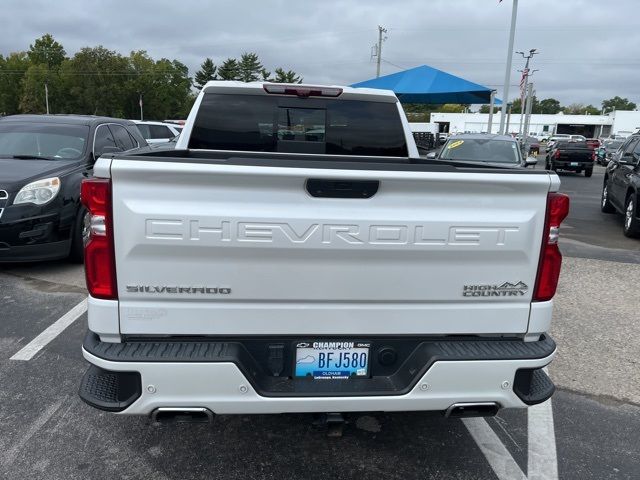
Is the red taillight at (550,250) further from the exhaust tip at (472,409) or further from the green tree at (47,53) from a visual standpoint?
the green tree at (47,53)

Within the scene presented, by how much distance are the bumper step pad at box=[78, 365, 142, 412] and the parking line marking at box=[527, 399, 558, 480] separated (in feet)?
7.23

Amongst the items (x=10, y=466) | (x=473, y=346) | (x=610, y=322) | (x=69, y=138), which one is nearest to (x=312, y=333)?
(x=473, y=346)

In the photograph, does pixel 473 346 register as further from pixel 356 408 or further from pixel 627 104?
pixel 627 104

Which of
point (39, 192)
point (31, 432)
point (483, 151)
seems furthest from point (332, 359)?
point (483, 151)

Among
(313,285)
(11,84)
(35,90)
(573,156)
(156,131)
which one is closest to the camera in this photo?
(313,285)

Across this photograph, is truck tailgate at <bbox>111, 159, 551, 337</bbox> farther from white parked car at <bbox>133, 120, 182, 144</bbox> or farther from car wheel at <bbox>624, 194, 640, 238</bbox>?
white parked car at <bbox>133, 120, 182, 144</bbox>

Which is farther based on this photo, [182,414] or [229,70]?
[229,70]

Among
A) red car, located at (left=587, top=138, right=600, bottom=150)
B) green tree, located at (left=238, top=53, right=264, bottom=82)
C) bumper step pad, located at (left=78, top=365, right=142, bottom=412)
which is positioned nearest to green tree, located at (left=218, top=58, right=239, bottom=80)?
green tree, located at (left=238, top=53, right=264, bottom=82)

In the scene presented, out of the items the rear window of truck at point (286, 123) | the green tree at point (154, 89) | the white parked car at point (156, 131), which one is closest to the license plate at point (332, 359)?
the rear window of truck at point (286, 123)

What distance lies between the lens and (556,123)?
338 feet

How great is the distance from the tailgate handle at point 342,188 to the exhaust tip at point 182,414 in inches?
43.8

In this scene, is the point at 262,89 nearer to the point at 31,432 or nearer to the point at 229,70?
the point at 31,432

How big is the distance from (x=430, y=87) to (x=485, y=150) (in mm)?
2375

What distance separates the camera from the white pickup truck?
7.56 feet
